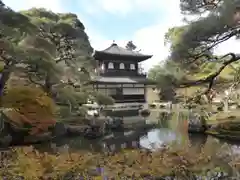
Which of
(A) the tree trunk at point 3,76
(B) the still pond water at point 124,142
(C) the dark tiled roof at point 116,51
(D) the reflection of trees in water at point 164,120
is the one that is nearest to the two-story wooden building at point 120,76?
(C) the dark tiled roof at point 116,51

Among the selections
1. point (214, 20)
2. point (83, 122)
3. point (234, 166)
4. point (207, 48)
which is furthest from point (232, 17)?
point (83, 122)

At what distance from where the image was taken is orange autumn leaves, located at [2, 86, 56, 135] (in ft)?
27.3

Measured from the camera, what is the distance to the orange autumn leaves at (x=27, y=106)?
834 centimetres

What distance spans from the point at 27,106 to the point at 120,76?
59.0ft

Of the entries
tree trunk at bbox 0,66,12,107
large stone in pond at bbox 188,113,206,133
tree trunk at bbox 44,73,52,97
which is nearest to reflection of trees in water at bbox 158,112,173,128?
large stone in pond at bbox 188,113,206,133

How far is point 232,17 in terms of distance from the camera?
6.51 metres

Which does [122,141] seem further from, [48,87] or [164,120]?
[164,120]

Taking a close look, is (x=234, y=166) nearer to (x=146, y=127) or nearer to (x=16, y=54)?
(x=16, y=54)

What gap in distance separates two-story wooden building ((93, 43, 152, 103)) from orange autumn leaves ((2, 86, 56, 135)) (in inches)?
564

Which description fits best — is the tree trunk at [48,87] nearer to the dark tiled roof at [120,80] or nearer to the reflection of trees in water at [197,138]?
the reflection of trees in water at [197,138]

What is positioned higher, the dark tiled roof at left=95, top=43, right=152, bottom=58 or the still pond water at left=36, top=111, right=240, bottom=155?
the dark tiled roof at left=95, top=43, right=152, bottom=58

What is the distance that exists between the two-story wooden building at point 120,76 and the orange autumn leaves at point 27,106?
1431cm

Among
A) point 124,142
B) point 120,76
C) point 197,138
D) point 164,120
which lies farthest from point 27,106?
point 120,76

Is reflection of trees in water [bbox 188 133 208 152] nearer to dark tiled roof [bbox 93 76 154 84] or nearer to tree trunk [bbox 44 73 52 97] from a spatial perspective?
tree trunk [bbox 44 73 52 97]
